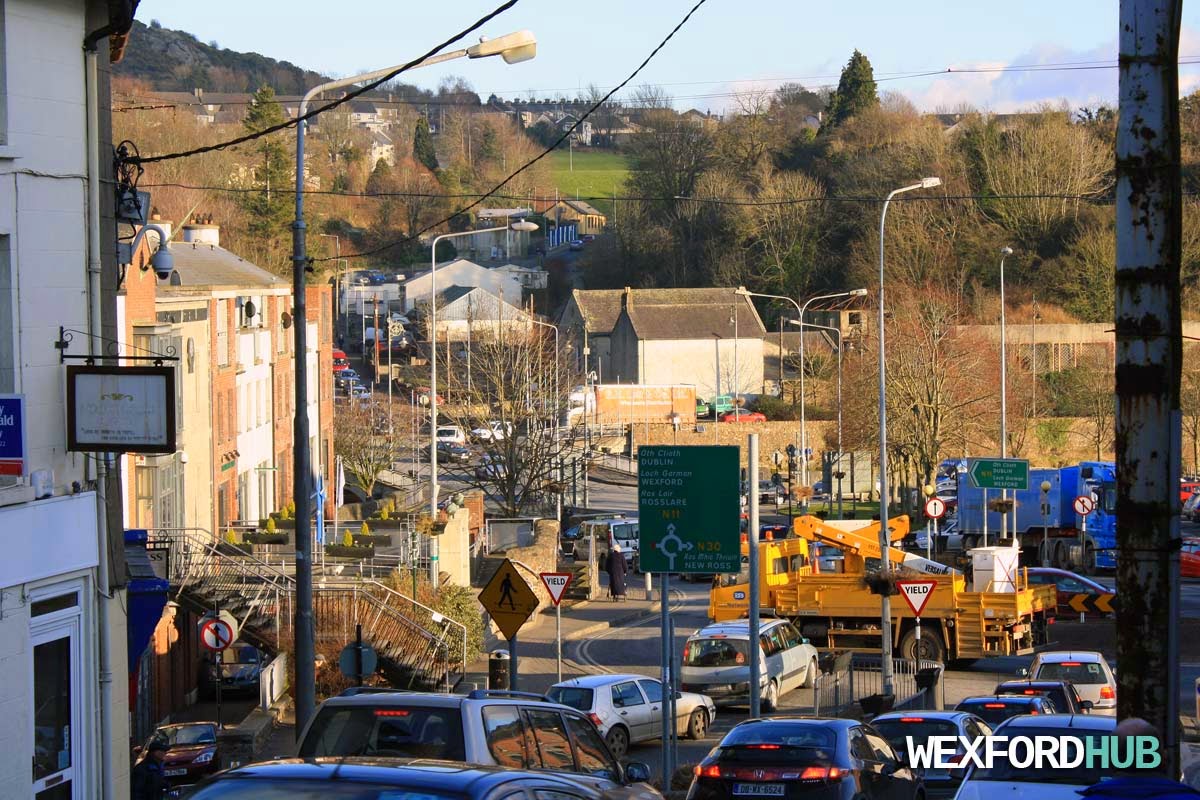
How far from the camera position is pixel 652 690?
70.6 feet

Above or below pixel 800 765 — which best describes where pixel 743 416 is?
above

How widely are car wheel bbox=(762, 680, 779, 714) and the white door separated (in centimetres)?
1432

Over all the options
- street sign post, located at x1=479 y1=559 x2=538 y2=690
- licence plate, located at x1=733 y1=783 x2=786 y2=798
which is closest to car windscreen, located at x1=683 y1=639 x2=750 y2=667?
street sign post, located at x1=479 y1=559 x2=538 y2=690

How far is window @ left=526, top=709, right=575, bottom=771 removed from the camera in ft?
32.8

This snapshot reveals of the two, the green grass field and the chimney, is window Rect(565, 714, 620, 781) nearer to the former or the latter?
the chimney

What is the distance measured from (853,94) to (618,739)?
10878 centimetres

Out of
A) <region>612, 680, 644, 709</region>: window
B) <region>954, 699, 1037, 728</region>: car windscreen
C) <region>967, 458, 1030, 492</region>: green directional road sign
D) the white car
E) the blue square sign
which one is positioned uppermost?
the blue square sign

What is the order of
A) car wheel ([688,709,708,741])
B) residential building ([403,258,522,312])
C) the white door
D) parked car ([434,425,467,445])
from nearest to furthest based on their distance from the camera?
the white door < car wheel ([688,709,708,741]) < parked car ([434,425,467,445]) < residential building ([403,258,522,312])

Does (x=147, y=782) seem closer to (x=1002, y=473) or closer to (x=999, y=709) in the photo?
(x=999, y=709)

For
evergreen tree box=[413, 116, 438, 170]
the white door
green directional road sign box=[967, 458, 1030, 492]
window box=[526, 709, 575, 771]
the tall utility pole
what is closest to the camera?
the tall utility pole

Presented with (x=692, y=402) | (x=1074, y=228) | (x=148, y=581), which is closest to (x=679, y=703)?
(x=148, y=581)

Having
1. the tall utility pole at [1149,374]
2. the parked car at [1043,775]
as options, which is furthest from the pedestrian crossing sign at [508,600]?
the tall utility pole at [1149,374]

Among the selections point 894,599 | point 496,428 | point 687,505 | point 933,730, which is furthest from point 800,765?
point 496,428

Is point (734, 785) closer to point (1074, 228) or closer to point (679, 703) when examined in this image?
point (679, 703)
